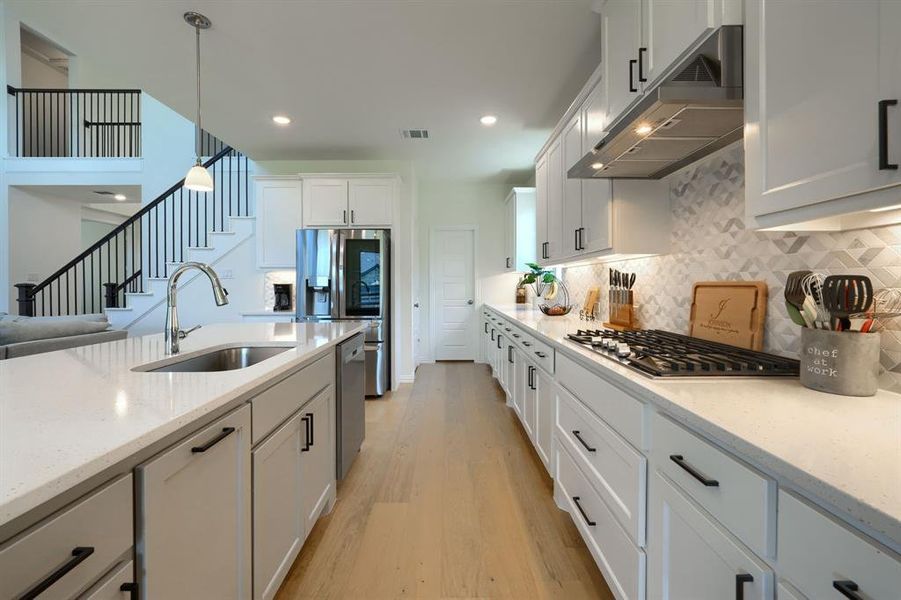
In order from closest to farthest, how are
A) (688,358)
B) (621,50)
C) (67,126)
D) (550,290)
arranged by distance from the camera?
(688,358)
(621,50)
(550,290)
(67,126)

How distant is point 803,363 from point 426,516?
1757 millimetres

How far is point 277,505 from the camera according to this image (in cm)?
136

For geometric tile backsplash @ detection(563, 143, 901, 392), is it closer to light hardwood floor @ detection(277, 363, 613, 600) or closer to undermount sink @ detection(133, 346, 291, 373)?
light hardwood floor @ detection(277, 363, 613, 600)

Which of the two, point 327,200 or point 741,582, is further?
point 327,200

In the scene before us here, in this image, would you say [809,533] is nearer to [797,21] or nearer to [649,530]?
[649,530]

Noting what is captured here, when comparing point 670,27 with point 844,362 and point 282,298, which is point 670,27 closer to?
point 844,362

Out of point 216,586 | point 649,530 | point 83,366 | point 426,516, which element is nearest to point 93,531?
point 216,586

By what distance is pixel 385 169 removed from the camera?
15.5 feet

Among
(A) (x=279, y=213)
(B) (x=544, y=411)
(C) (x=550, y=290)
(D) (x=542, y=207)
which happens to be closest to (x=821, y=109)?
(B) (x=544, y=411)

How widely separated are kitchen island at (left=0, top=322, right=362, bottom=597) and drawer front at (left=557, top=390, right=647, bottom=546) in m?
1.18

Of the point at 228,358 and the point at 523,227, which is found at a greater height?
the point at 523,227

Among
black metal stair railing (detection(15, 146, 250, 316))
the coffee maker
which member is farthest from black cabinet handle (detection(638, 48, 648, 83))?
black metal stair railing (detection(15, 146, 250, 316))

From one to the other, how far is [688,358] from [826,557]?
758 mm

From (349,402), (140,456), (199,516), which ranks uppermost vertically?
(140,456)
